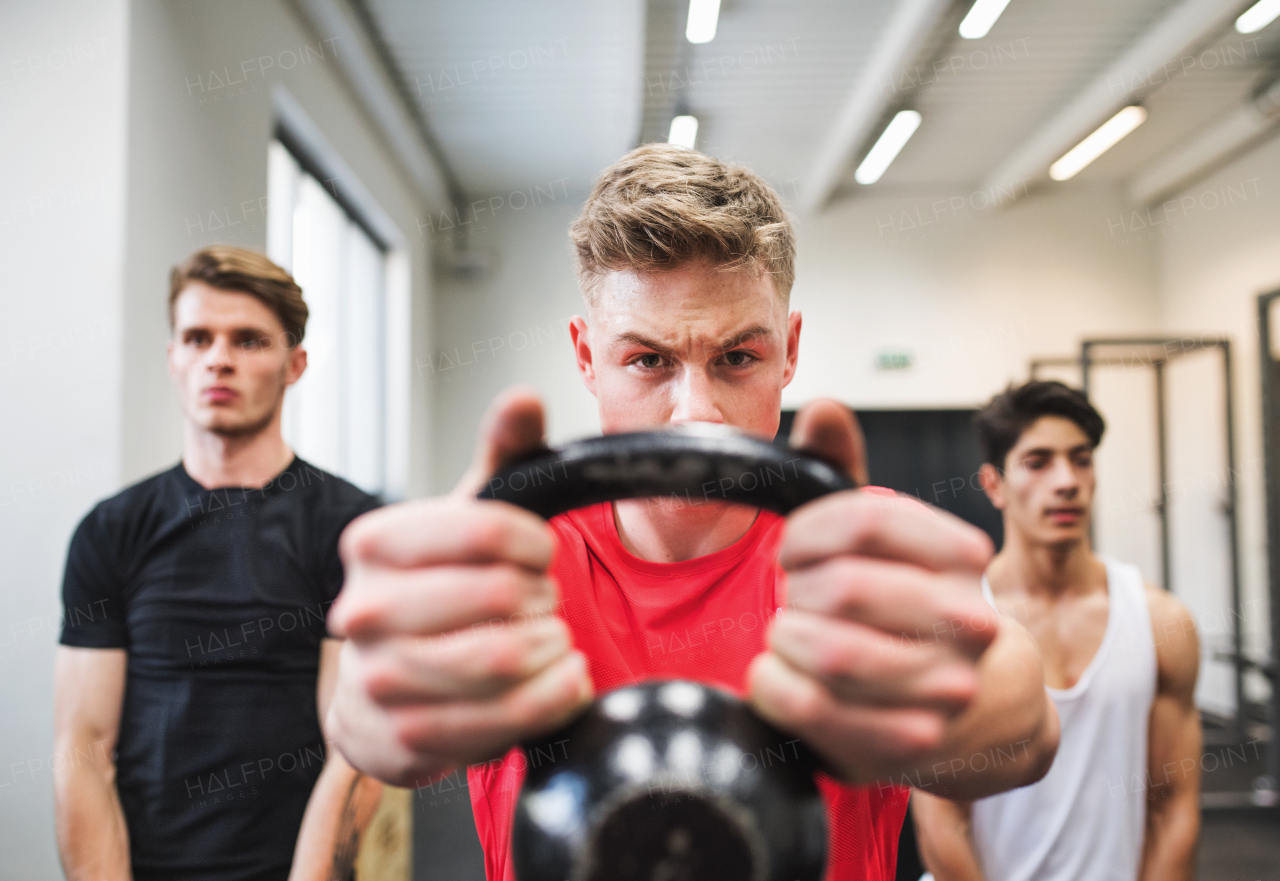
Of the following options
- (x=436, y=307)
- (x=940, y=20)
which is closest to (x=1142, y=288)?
(x=940, y=20)

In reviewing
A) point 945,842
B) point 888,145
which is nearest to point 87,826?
point 945,842

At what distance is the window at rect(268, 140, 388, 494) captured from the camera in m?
4.36

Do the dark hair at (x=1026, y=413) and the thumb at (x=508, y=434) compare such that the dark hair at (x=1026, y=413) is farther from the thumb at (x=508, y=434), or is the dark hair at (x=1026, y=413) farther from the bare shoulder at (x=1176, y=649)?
the thumb at (x=508, y=434)

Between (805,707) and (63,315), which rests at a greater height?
(63,315)

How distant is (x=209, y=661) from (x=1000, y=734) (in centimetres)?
180

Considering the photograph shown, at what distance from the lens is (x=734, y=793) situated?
18.5 inches

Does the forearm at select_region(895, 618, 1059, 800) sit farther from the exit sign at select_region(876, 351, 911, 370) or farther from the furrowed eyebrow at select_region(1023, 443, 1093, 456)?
the exit sign at select_region(876, 351, 911, 370)

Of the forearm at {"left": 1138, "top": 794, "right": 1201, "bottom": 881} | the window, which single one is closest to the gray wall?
the window

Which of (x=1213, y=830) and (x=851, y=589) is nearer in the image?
(x=851, y=589)

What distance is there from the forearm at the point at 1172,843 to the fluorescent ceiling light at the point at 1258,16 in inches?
185

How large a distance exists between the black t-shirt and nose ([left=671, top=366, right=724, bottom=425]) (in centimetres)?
121

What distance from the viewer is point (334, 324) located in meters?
5.42

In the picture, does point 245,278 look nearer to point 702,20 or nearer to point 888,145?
point 702,20

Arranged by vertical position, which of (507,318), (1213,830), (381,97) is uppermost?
(381,97)
